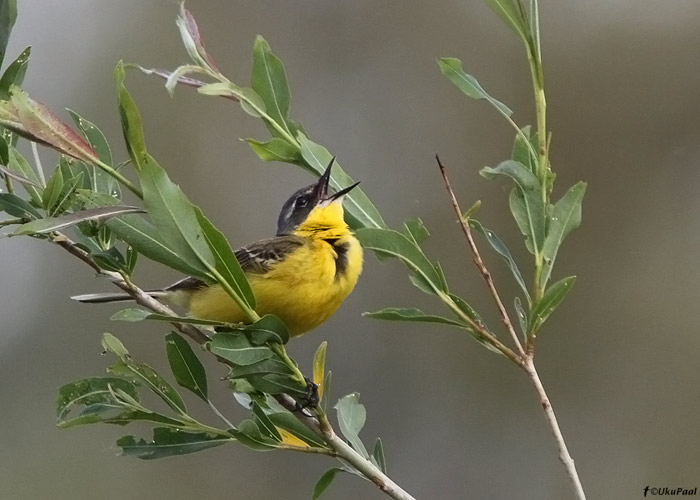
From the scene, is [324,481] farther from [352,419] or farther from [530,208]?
[530,208]

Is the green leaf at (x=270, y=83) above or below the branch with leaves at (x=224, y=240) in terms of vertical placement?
above

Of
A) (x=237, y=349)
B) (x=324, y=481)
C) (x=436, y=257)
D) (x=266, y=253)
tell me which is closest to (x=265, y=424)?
(x=324, y=481)

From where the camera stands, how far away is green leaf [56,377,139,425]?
1633mm

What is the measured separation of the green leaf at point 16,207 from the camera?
4.89 ft

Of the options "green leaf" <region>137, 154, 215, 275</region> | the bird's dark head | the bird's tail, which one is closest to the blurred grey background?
the bird's dark head

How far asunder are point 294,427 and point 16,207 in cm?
62

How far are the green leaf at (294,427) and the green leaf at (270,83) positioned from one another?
0.53 meters

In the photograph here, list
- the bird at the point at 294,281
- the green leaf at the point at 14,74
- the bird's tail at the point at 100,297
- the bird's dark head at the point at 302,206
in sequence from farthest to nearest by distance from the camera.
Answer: the bird's dark head at the point at 302,206, the bird at the point at 294,281, the bird's tail at the point at 100,297, the green leaf at the point at 14,74

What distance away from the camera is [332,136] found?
764cm

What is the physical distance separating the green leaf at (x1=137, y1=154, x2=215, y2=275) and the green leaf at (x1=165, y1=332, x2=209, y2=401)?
35 cm

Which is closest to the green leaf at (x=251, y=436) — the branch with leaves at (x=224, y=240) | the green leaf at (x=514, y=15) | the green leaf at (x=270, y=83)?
the branch with leaves at (x=224, y=240)

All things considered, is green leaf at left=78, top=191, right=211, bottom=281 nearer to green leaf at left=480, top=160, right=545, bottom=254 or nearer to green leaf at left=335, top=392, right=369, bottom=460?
green leaf at left=480, top=160, right=545, bottom=254

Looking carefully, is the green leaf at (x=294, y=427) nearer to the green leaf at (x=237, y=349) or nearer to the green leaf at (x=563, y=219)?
the green leaf at (x=237, y=349)

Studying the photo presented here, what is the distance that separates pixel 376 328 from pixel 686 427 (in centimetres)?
232
